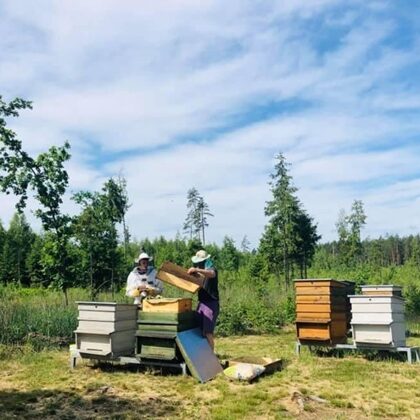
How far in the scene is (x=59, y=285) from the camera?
16.8m

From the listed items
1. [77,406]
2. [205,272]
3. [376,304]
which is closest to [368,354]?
[376,304]

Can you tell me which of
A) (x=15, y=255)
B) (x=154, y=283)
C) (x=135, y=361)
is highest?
(x=15, y=255)

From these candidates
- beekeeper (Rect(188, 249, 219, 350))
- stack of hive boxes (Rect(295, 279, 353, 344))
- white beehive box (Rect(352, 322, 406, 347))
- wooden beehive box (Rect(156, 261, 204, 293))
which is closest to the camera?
wooden beehive box (Rect(156, 261, 204, 293))

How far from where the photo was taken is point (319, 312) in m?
9.17

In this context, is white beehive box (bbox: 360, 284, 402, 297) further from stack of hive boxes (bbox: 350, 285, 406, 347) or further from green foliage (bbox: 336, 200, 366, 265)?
green foliage (bbox: 336, 200, 366, 265)

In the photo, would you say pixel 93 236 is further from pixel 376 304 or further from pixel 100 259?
pixel 376 304

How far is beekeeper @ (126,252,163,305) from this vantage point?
838 centimetres

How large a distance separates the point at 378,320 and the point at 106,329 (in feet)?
14.7

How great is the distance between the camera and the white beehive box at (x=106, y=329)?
7602 millimetres

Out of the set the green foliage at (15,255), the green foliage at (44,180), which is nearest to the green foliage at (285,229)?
the green foliage at (44,180)

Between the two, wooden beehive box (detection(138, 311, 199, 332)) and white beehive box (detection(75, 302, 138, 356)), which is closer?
wooden beehive box (detection(138, 311, 199, 332))

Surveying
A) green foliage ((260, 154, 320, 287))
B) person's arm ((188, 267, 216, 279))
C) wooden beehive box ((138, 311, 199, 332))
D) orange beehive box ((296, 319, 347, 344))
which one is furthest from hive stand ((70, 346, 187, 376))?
green foliage ((260, 154, 320, 287))

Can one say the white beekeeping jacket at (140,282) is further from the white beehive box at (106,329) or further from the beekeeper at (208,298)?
the beekeeper at (208,298)

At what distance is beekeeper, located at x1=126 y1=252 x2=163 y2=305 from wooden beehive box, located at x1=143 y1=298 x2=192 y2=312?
1.58 ft
